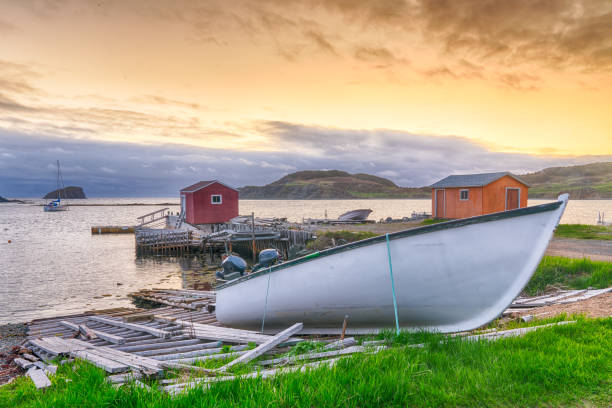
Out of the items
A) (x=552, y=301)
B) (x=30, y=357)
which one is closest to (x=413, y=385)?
(x=552, y=301)

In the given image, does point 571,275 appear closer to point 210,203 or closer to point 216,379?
point 216,379

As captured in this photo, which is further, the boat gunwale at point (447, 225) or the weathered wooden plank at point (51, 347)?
the weathered wooden plank at point (51, 347)

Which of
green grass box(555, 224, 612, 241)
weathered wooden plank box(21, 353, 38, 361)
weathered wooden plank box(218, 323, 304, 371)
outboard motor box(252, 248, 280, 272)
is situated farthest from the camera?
green grass box(555, 224, 612, 241)

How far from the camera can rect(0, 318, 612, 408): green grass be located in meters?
3.24

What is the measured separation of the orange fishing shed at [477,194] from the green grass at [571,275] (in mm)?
15936

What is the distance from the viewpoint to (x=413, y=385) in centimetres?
350

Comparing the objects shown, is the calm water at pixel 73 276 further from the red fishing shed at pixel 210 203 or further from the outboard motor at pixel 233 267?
the outboard motor at pixel 233 267

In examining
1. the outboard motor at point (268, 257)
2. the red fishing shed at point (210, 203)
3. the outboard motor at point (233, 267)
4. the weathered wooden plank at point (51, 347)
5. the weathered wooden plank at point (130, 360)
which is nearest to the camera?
the weathered wooden plank at point (130, 360)

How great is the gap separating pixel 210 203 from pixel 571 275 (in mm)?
32582

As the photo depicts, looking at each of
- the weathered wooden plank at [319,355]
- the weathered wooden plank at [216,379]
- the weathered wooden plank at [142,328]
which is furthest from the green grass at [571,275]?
the weathered wooden plank at [142,328]

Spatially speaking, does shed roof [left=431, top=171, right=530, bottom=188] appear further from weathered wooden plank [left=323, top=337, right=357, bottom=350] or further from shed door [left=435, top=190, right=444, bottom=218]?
weathered wooden plank [left=323, top=337, right=357, bottom=350]

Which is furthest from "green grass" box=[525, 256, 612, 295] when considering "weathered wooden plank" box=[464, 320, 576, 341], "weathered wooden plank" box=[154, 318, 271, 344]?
"weathered wooden plank" box=[154, 318, 271, 344]

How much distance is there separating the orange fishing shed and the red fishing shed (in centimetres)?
2111

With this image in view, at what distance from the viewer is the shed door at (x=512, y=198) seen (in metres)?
29.1
